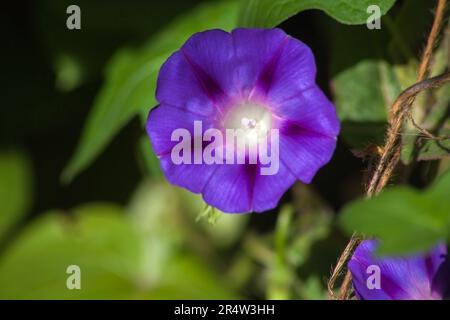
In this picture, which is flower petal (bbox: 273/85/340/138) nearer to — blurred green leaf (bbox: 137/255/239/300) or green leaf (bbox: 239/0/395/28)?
green leaf (bbox: 239/0/395/28)

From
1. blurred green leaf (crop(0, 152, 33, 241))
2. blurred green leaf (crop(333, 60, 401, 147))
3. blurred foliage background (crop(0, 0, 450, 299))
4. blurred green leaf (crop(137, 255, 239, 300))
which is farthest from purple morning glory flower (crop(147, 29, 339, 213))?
blurred green leaf (crop(0, 152, 33, 241))

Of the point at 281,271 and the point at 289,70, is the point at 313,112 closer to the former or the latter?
the point at 289,70

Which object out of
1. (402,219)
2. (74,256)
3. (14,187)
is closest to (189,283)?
(74,256)

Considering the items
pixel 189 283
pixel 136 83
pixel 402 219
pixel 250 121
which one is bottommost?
pixel 189 283

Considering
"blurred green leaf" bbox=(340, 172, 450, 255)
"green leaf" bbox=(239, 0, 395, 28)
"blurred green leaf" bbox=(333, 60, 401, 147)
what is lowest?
"blurred green leaf" bbox=(340, 172, 450, 255)

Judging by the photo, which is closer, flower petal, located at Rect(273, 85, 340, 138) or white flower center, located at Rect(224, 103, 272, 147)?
flower petal, located at Rect(273, 85, 340, 138)

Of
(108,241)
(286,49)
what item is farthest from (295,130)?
(108,241)

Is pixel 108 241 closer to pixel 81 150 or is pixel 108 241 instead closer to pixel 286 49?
pixel 81 150
